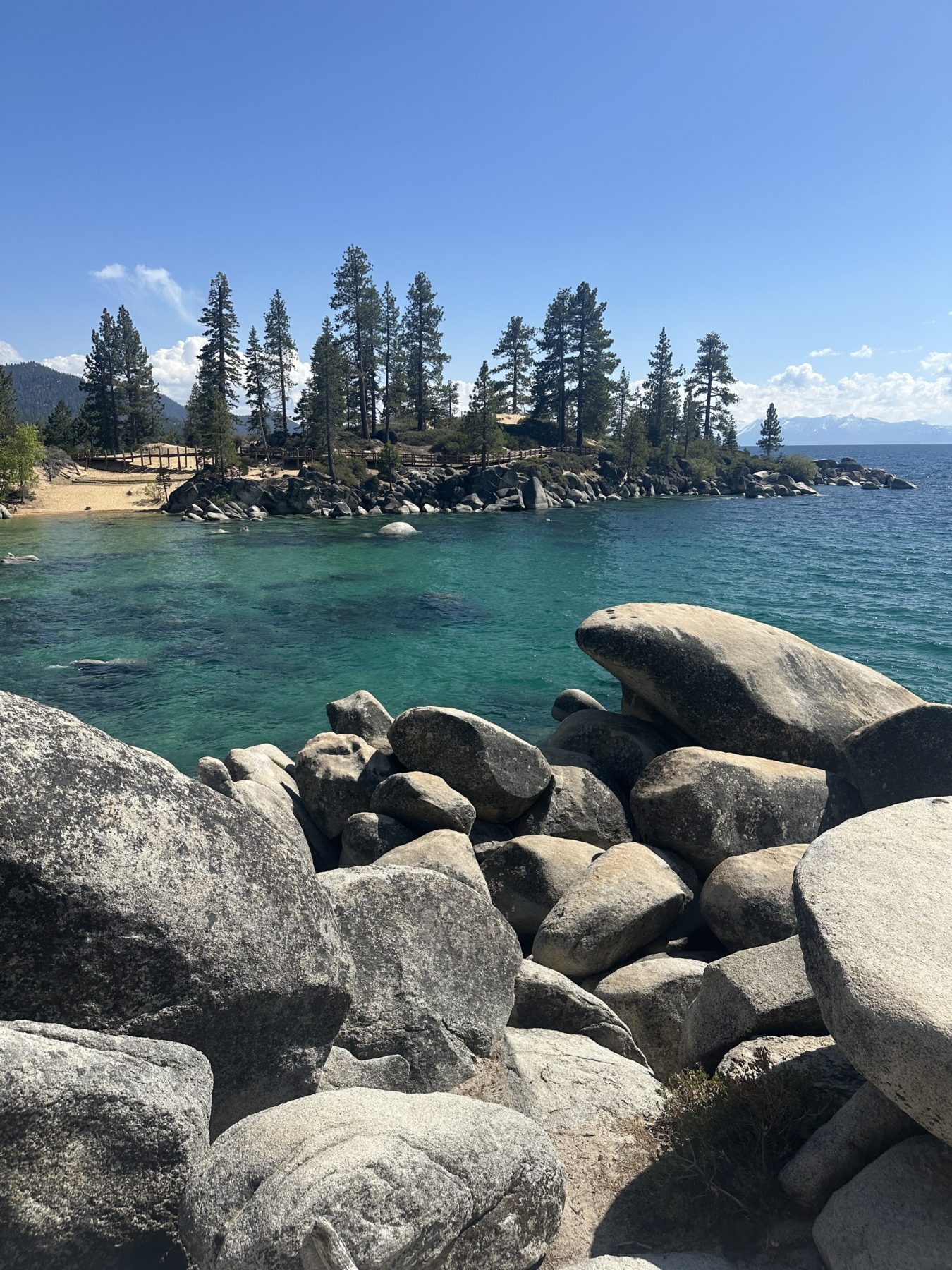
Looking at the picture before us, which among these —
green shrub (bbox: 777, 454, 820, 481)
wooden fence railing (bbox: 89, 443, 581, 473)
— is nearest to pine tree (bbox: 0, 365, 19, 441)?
wooden fence railing (bbox: 89, 443, 581, 473)

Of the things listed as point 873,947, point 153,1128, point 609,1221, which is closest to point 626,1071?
point 609,1221

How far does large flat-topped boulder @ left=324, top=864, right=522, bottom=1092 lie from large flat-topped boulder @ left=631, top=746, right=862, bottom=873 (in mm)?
4942

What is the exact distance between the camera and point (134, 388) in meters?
90.8

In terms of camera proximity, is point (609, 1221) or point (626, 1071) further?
point (626, 1071)

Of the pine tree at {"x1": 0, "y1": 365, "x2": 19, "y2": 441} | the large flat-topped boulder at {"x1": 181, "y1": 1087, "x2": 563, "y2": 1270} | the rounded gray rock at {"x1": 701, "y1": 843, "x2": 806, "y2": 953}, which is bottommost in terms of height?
the rounded gray rock at {"x1": 701, "y1": 843, "x2": 806, "y2": 953}

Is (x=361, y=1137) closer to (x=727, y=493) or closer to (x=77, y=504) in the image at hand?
(x=77, y=504)

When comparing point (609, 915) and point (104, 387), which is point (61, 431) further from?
point (609, 915)

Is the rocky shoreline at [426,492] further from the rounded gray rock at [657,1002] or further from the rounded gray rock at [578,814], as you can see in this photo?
the rounded gray rock at [657,1002]

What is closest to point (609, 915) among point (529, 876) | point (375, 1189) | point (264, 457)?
point (529, 876)

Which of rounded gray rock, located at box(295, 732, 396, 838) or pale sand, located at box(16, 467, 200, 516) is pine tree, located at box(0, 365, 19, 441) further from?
rounded gray rock, located at box(295, 732, 396, 838)

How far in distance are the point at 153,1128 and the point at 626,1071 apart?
14.4ft

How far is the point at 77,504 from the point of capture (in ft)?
229

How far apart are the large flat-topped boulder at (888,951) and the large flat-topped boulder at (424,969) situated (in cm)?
305

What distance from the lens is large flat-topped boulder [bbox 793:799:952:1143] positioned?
4.34 meters
